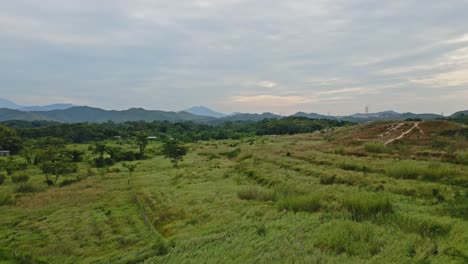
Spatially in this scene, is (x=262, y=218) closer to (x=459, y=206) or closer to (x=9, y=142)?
(x=459, y=206)

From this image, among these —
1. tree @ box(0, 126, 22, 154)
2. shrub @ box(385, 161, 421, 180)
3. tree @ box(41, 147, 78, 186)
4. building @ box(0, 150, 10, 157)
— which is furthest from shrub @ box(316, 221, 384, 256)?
tree @ box(0, 126, 22, 154)

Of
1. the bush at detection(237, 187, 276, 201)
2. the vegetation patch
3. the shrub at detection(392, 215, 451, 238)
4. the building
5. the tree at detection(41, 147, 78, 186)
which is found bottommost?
the building

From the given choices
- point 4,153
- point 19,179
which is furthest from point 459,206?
point 4,153

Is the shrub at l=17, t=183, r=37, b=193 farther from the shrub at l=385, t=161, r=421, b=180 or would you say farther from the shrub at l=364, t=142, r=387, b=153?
the shrub at l=364, t=142, r=387, b=153

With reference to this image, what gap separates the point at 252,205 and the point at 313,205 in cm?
323

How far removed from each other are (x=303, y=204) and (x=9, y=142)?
76.8m

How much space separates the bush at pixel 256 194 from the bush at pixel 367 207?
4.88 meters

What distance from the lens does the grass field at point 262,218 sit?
9070 mm

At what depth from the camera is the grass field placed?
907cm

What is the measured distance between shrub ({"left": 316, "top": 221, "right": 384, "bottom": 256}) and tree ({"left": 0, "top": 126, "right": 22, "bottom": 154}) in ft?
258

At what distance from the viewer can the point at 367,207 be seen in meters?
11.5

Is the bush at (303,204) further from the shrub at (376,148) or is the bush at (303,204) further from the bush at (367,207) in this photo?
the shrub at (376,148)

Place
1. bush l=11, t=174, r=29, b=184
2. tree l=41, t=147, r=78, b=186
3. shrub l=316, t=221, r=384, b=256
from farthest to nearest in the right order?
tree l=41, t=147, r=78, b=186, bush l=11, t=174, r=29, b=184, shrub l=316, t=221, r=384, b=256

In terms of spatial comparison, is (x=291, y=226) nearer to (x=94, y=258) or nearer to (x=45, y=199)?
(x=94, y=258)
